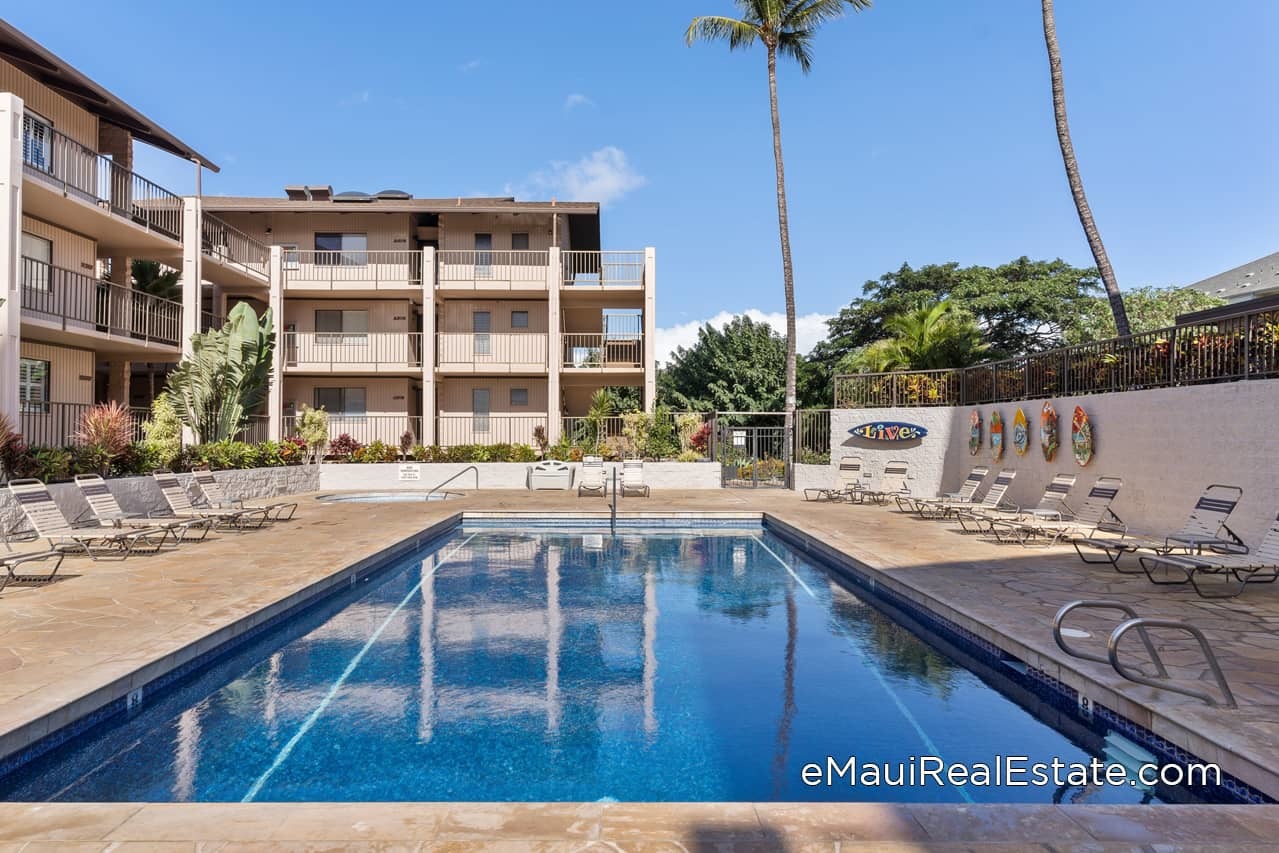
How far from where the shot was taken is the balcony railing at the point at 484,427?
27.3 m

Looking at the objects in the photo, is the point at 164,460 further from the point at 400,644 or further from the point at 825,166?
the point at 825,166

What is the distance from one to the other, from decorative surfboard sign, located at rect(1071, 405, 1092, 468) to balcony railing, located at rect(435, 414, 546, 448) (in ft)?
57.9

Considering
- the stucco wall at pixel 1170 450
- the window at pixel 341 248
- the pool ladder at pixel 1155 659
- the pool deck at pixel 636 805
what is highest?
the window at pixel 341 248

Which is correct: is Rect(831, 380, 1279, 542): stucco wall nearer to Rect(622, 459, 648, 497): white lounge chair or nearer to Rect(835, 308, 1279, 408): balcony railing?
Rect(835, 308, 1279, 408): balcony railing

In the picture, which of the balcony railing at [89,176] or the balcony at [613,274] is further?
the balcony at [613,274]

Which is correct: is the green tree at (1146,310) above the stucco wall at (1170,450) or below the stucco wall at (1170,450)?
above

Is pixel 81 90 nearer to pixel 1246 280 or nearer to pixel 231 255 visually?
pixel 231 255

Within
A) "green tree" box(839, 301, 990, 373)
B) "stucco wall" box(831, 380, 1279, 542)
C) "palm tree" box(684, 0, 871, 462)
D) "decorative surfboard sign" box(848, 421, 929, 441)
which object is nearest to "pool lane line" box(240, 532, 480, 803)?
"stucco wall" box(831, 380, 1279, 542)

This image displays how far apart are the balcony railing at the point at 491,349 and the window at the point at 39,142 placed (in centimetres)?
1183

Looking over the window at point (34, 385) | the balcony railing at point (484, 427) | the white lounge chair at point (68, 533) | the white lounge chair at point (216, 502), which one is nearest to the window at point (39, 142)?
the window at point (34, 385)

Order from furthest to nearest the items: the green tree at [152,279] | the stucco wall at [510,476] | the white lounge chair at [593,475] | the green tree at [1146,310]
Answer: the green tree at [1146,310] → the stucco wall at [510,476] → the white lounge chair at [593,475] → the green tree at [152,279]

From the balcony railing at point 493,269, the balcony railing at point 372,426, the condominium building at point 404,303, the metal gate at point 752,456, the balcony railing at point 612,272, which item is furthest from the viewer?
the balcony railing at point 372,426

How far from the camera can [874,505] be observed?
18.4m

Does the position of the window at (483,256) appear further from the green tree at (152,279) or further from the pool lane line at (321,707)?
the pool lane line at (321,707)
